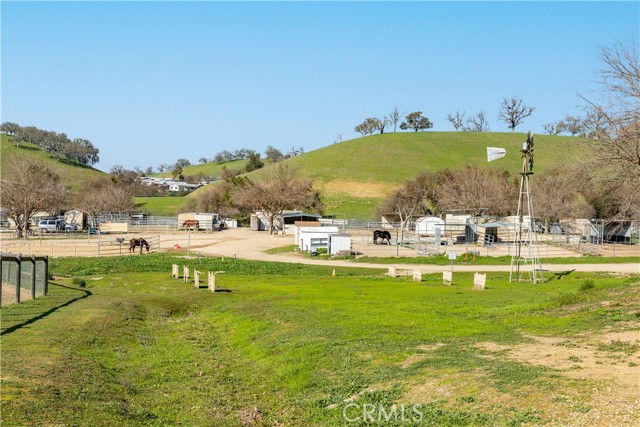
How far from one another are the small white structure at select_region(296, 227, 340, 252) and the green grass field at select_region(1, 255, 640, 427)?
37155 millimetres

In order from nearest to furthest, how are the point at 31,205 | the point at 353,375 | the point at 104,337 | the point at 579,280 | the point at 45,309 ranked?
1. the point at 353,375
2. the point at 104,337
3. the point at 45,309
4. the point at 579,280
5. the point at 31,205

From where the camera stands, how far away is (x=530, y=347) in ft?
62.4

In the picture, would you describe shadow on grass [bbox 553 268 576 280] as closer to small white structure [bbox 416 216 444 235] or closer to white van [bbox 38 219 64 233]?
small white structure [bbox 416 216 444 235]

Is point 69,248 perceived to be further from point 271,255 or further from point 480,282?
point 480,282

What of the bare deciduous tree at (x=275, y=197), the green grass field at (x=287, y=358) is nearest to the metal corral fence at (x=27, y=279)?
the green grass field at (x=287, y=358)

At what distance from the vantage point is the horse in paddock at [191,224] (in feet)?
389

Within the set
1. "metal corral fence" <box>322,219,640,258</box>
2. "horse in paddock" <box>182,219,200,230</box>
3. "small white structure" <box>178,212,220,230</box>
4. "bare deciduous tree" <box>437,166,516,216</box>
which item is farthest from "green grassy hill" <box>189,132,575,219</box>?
"metal corral fence" <box>322,219,640,258</box>

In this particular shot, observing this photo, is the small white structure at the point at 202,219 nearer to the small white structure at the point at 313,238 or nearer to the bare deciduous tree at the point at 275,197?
the bare deciduous tree at the point at 275,197

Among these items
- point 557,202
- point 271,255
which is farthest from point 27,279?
point 557,202

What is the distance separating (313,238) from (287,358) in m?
53.3

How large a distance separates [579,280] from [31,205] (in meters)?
77.9

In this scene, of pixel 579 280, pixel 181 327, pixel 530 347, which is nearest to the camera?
pixel 530 347

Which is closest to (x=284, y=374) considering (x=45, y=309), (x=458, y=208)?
(x=45, y=309)

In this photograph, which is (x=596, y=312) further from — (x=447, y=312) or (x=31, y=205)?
(x=31, y=205)
